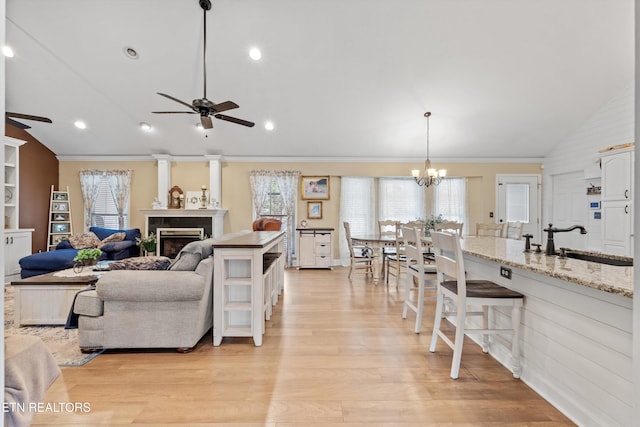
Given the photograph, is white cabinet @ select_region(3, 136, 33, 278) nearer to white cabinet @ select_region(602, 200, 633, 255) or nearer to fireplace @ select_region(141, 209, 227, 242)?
fireplace @ select_region(141, 209, 227, 242)

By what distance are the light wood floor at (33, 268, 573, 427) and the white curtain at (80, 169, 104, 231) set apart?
5.45 meters

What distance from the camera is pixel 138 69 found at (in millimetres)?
4621

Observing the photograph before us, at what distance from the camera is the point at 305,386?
2.04m

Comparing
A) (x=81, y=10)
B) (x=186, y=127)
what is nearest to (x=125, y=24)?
(x=81, y=10)

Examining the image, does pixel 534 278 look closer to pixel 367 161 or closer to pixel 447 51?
pixel 447 51

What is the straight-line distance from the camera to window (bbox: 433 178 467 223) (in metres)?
6.93

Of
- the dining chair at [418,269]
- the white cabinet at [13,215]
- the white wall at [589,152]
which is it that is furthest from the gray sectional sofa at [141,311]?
the white wall at [589,152]

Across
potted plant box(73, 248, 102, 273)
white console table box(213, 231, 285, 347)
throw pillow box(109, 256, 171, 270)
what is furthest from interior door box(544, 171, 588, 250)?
potted plant box(73, 248, 102, 273)

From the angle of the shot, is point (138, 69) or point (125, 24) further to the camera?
point (138, 69)

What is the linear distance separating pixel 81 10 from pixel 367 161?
5.20 m

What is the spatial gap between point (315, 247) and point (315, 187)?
4.50 feet

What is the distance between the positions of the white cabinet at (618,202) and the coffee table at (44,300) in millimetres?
6807

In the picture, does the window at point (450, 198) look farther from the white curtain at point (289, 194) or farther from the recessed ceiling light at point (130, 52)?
the recessed ceiling light at point (130, 52)

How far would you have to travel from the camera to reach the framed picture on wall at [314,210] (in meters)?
6.90
